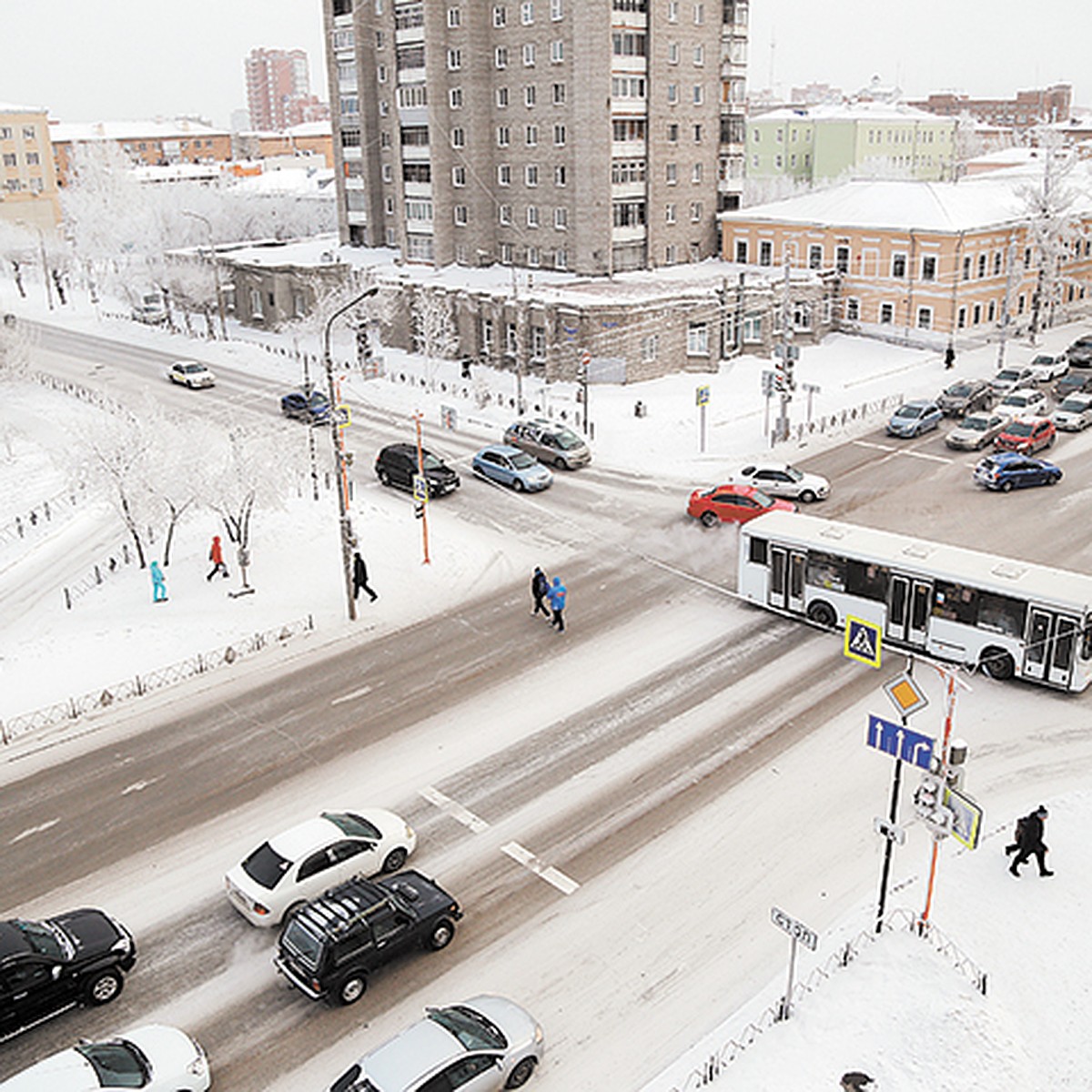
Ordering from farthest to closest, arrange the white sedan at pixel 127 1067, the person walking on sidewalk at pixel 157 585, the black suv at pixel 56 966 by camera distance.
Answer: the person walking on sidewalk at pixel 157 585, the black suv at pixel 56 966, the white sedan at pixel 127 1067

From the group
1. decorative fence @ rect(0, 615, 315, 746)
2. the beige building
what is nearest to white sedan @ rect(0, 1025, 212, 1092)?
decorative fence @ rect(0, 615, 315, 746)

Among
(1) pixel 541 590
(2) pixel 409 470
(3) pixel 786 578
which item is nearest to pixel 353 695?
(1) pixel 541 590

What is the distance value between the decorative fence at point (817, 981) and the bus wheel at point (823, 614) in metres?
10.2

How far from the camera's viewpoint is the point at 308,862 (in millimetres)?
16156

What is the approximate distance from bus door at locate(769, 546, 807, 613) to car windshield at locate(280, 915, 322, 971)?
49.3 feet

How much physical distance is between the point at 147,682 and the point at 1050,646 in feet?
63.5

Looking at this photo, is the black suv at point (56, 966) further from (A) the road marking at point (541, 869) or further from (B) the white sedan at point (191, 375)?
(B) the white sedan at point (191, 375)

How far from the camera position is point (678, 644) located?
25016 mm

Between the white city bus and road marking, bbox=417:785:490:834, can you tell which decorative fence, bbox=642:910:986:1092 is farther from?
the white city bus

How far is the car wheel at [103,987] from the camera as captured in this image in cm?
1448

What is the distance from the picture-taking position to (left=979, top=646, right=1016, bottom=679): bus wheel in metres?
22.3

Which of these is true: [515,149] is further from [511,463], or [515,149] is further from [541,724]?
[541,724]

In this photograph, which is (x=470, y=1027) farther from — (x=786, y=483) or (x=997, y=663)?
(x=786, y=483)

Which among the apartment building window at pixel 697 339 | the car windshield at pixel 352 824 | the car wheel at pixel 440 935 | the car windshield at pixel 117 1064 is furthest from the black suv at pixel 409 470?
the car windshield at pixel 117 1064
